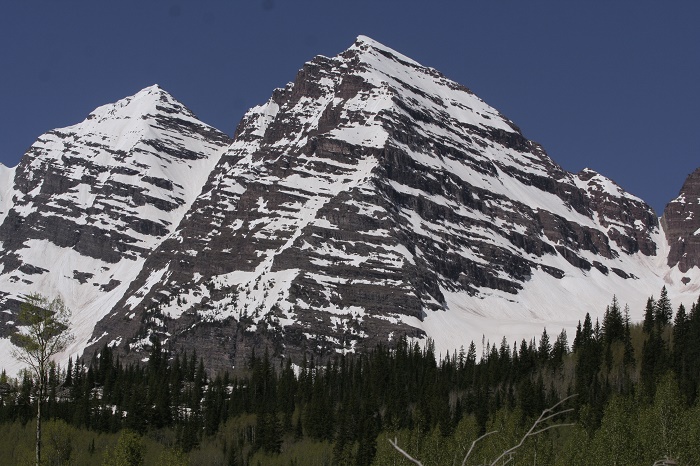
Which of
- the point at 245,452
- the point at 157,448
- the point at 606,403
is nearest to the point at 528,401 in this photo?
the point at 606,403

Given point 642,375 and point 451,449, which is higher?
point 642,375

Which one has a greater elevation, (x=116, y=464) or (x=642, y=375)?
(x=642, y=375)

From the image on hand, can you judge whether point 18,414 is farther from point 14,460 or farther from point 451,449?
point 451,449

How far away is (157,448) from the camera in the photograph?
193 m

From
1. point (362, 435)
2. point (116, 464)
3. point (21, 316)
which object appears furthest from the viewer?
point (362, 435)

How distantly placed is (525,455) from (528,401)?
55395mm

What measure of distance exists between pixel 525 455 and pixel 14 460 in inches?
2862

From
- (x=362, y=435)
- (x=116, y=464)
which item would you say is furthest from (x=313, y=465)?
(x=116, y=464)

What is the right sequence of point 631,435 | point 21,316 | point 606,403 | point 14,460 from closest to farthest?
point 21,316, point 631,435, point 14,460, point 606,403

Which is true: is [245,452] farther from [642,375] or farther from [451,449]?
[642,375]

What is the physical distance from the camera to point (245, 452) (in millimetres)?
199625

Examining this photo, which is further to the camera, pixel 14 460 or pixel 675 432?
pixel 14 460

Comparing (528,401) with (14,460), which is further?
(528,401)

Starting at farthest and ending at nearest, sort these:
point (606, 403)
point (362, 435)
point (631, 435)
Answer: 1. point (362, 435)
2. point (606, 403)
3. point (631, 435)
